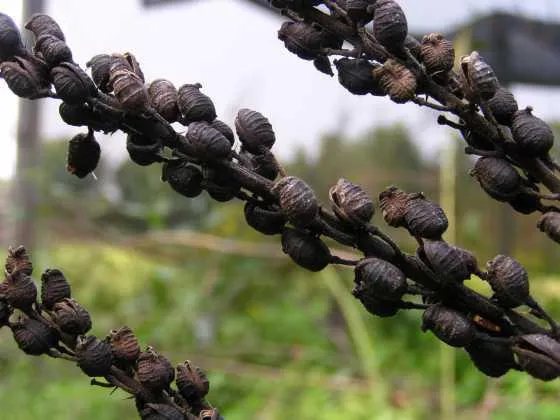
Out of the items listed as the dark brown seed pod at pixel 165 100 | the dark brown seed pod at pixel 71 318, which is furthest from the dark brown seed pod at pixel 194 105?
the dark brown seed pod at pixel 71 318

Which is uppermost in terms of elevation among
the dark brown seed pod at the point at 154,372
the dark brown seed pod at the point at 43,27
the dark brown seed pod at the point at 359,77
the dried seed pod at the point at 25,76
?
the dark brown seed pod at the point at 43,27

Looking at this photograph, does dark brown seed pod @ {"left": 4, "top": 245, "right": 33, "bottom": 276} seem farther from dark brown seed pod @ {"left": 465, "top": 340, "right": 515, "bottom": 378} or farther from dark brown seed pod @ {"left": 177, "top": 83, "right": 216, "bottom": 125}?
dark brown seed pod @ {"left": 465, "top": 340, "right": 515, "bottom": 378}

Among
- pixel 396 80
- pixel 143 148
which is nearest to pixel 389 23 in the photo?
pixel 396 80

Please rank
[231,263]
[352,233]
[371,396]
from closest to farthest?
[352,233]
[371,396]
[231,263]

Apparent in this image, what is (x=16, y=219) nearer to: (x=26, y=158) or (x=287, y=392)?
(x=26, y=158)

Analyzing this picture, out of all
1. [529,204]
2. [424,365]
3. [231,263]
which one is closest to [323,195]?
[231,263]

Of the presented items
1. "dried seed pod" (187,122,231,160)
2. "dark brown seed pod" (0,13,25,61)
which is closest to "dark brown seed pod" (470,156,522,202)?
"dried seed pod" (187,122,231,160)

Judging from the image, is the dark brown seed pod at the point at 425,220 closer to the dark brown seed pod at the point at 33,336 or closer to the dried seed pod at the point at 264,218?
the dried seed pod at the point at 264,218
